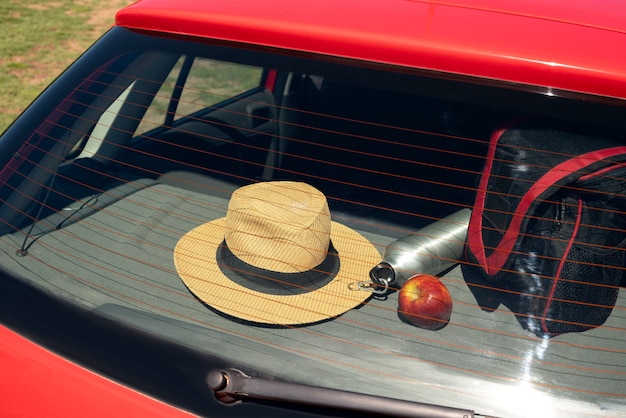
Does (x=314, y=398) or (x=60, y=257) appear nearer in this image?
(x=314, y=398)

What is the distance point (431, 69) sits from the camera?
1.43 metres

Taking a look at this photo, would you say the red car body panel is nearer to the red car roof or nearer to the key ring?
the key ring

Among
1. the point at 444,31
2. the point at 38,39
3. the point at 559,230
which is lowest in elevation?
the point at 38,39

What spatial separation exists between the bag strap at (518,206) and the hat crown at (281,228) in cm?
35

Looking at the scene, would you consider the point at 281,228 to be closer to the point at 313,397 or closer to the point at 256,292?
the point at 256,292

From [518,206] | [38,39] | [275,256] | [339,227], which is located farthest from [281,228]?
[38,39]

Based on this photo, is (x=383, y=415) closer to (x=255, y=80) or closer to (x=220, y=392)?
(x=220, y=392)

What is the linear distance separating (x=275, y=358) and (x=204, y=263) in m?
0.38

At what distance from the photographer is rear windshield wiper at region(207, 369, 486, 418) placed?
113 centimetres

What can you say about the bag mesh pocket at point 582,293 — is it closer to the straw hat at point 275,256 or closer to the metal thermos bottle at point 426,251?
the metal thermos bottle at point 426,251

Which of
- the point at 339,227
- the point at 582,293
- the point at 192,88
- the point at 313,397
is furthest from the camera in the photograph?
the point at 192,88

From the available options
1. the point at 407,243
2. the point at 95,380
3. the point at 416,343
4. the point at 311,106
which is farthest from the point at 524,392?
the point at 311,106

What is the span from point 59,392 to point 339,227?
31.4 inches

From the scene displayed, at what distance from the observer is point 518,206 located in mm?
1422
